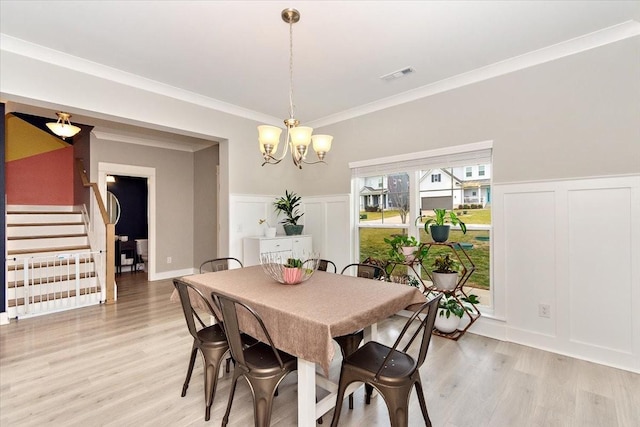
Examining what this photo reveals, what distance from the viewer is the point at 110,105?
3.21 m

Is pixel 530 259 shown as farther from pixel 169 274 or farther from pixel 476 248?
pixel 169 274

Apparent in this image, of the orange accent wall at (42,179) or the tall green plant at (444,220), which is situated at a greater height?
the orange accent wall at (42,179)

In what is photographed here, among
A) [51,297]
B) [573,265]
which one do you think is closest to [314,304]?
[573,265]

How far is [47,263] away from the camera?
442cm

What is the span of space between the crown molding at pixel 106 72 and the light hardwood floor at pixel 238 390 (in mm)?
2764

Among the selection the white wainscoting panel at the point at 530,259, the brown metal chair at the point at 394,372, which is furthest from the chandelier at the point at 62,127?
the white wainscoting panel at the point at 530,259

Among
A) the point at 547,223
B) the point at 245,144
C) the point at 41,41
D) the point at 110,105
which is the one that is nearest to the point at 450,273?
the point at 547,223

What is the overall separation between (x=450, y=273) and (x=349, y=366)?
77.7 inches

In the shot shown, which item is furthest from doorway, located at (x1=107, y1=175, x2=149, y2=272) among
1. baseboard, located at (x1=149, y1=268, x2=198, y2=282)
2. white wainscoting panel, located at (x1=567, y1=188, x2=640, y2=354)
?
white wainscoting panel, located at (x1=567, y1=188, x2=640, y2=354)

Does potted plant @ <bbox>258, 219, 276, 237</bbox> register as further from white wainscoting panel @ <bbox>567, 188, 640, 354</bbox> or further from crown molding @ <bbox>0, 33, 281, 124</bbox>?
white wainscoting panel @ <bbox>567, 188, 640, 354</bbox>

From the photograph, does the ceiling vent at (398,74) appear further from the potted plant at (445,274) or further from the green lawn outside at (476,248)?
the potted plant at (445,274)

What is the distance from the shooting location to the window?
3404mm

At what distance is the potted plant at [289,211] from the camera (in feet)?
15.2

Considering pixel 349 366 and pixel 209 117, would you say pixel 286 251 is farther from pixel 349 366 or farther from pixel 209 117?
pixel 349 366
